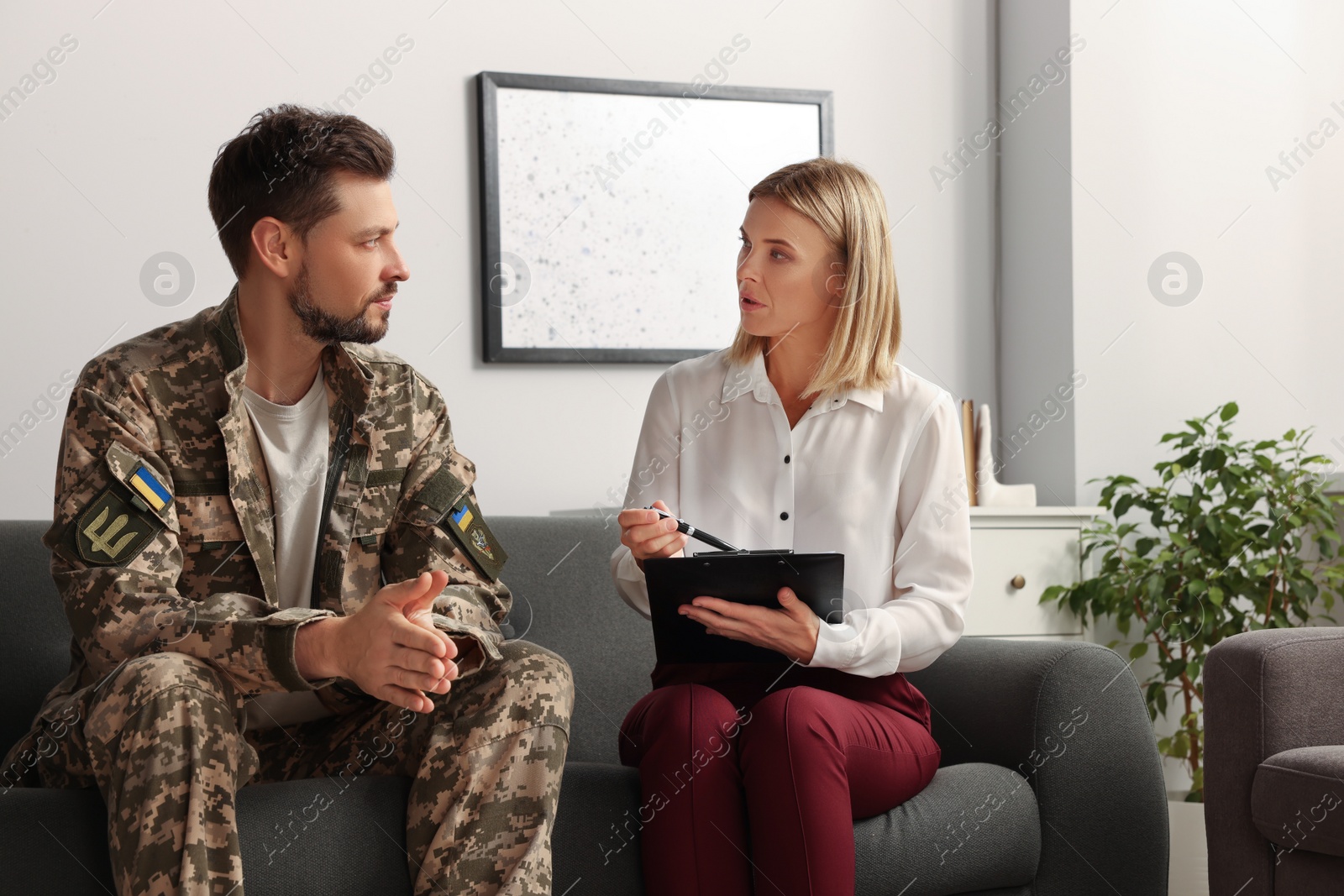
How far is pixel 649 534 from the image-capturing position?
1519mm

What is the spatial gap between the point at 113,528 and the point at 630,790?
70 centimetres

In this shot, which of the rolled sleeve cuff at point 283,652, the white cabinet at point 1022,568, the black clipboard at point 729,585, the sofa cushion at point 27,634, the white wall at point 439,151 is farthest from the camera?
the white cabinet at point 1022,568

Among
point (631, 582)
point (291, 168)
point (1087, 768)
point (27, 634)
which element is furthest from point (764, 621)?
point (27, 634)

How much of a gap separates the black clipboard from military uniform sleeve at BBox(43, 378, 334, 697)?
40cm

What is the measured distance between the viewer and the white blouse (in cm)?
161

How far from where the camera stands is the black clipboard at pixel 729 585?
56.2 inches

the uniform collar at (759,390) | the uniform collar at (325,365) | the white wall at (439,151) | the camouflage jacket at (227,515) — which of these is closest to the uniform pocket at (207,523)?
the camouflage jacket at (227,515)

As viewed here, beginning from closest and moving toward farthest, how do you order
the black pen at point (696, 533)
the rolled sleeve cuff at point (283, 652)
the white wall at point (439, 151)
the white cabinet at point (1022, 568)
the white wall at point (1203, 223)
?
the rolled sleeve cuff at point (283, 652)
the black pen at point (696, 533)
the white wall at point (439, 151)
the white cabinet at point (1022, 568)
the white wall at point (1203, 223)

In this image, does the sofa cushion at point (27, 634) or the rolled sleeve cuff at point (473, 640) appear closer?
the rolled sleeve cuff at point (473, 640)

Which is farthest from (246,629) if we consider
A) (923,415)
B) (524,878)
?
(923,415)

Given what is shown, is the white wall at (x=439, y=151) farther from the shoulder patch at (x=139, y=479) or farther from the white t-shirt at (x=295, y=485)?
the shoulder patch at (x=139, y=479)

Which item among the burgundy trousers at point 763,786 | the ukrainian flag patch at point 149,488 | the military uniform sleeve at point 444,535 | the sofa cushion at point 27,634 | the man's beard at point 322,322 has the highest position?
the man's beard at point 322,322

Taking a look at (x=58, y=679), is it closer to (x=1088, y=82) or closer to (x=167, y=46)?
(x=167, y=46)

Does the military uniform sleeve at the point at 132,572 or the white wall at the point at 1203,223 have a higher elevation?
the white wall at the point at 1203,223
